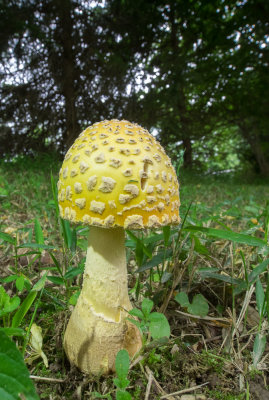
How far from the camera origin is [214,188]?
6.91 meters

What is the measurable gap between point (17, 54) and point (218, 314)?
675cm

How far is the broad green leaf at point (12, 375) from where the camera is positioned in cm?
91

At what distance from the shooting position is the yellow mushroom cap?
1337 mm

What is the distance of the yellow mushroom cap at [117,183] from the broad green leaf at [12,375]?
597 mm

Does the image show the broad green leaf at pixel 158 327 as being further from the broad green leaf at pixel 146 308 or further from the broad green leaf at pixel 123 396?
the broad green leaf at pixel 123 396

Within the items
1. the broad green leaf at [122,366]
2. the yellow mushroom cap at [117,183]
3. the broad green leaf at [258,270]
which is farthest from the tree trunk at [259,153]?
the broad green leaf at [122,366]

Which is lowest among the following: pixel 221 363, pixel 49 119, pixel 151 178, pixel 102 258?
pixel 221 363

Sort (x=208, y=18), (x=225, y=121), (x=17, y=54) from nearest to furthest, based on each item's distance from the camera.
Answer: (x=17, y=54) < (x=208, y=18) < (x=225, y=121)

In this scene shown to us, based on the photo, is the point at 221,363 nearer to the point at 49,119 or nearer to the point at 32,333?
the point at 32,333

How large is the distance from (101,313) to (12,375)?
2.26 ft

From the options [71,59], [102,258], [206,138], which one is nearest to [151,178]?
[102,258]

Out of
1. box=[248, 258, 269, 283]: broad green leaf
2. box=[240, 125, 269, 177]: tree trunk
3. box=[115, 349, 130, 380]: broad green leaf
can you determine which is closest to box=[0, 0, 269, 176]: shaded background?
box=[248, 258, 269, 283]: broad green leaf

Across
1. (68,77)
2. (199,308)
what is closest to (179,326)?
(199,308)

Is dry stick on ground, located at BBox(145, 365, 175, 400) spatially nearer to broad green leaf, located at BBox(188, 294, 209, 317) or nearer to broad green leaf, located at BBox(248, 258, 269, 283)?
broad green leaf, located at BBox(188, 294, 209, 317)
